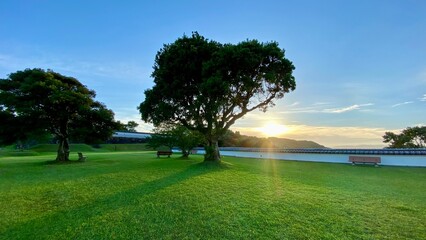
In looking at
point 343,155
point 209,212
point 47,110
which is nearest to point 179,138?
point 47,110

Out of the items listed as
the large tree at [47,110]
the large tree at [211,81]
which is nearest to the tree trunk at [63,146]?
the large tree at [47,110]

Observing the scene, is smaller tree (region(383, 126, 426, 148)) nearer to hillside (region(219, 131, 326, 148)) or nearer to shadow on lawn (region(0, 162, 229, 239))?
hillside (region(219, 131, 326, 148))

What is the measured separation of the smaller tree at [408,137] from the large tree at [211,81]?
2127 centimetres

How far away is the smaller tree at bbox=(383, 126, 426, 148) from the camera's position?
27500mm

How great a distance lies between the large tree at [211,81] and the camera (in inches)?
602

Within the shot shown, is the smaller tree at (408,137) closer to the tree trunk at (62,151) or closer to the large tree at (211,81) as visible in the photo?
the large tree at (211,81)

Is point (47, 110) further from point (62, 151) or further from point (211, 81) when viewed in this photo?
point (211, 81)

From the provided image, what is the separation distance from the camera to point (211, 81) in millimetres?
14430

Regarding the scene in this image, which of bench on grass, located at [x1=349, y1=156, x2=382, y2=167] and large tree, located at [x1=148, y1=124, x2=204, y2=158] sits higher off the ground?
large tree, located at [x1=148, y1=124, x2=204, y2=158]

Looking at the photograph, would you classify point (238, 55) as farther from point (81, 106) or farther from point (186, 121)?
point (81, 106)

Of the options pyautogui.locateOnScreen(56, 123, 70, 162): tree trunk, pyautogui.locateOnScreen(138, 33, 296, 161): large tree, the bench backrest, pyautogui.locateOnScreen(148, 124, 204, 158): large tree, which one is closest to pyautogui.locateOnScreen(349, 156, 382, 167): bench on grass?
the bench backrest

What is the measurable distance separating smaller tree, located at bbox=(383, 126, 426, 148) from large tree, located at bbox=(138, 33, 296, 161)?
2127 centimetres

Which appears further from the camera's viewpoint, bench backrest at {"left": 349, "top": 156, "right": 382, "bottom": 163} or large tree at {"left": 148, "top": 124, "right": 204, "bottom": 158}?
large tree at {"left": 148, "top": 124, "right": 204, "bottom": 158}

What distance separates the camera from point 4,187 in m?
8.70
